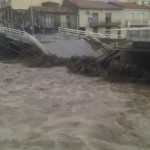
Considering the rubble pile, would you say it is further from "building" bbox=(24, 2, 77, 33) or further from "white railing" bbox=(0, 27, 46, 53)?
"building" bbox=(24, 2, 77, 33)

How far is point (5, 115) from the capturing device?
13.7 metres

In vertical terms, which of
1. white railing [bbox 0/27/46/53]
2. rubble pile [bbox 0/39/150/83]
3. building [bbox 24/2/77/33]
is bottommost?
rubble pile [bbox 0/39/150/83]

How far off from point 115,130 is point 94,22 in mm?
44362

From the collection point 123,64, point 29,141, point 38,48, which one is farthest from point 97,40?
point 29,141

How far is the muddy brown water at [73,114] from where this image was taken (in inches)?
434

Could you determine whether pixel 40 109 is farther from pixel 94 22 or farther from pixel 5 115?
pixel 94 22

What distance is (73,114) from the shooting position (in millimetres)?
13953

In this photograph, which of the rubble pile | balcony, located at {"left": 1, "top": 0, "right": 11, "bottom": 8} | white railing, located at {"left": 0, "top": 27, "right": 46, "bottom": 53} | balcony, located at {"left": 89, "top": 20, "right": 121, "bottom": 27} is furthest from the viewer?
balcony, located at {"left": 1, "top": 0, "right": 11, "bottom": 8}

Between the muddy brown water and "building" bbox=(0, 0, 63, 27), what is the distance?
3209 cm

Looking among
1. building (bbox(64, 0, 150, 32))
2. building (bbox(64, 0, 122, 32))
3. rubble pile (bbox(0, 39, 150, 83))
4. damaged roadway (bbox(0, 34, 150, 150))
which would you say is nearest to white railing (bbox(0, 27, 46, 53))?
rubble pile (bbox(0, 39, 150, 83))

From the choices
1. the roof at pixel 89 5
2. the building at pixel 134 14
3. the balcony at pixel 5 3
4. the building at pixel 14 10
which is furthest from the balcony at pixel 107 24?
the balcony at pixel 5 3

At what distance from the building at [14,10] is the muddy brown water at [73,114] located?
32085 millimetres

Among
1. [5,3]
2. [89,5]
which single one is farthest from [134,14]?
[5,3]

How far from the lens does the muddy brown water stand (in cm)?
1102
